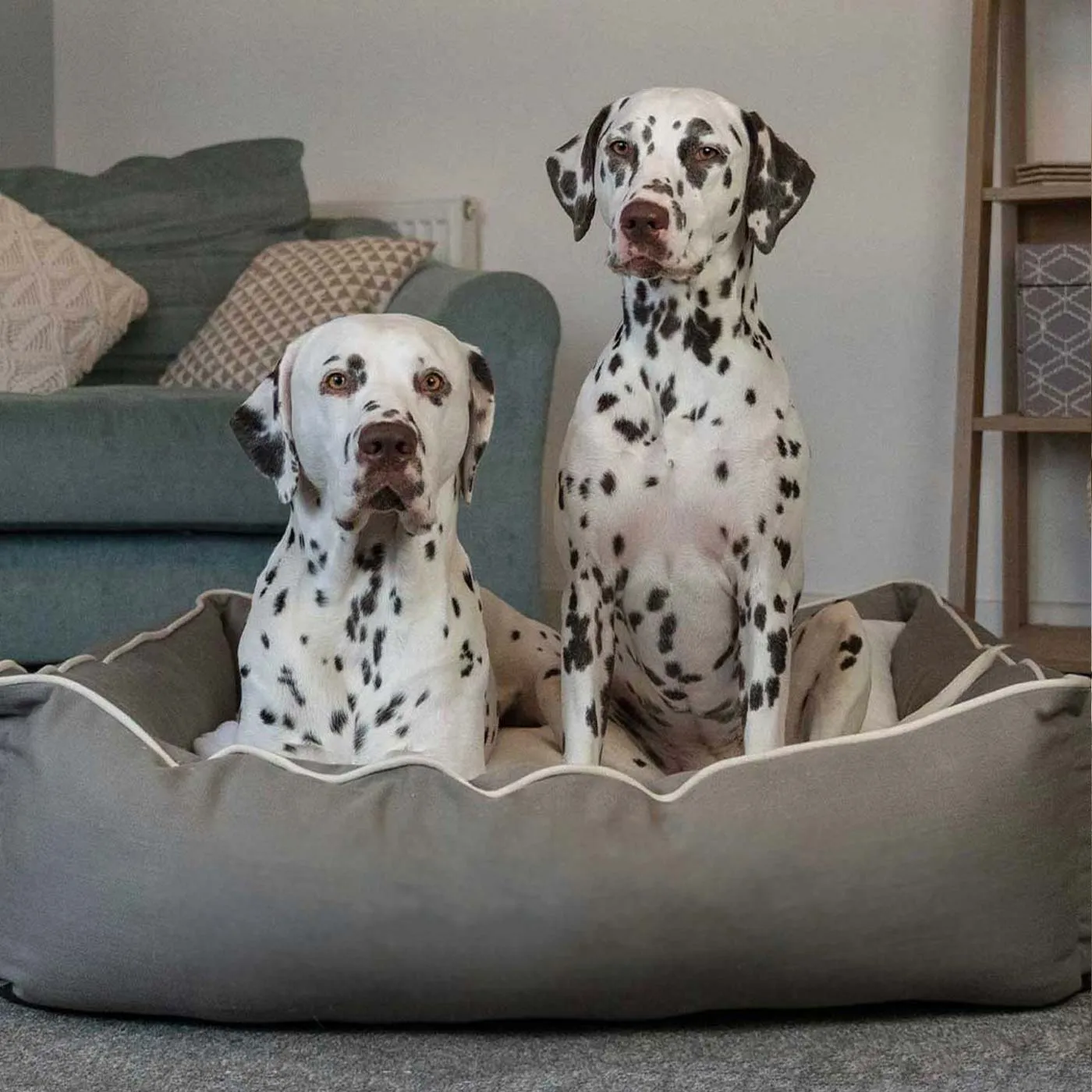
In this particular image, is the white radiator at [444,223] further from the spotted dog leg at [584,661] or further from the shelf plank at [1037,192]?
the spotted dog leg at [584,661]

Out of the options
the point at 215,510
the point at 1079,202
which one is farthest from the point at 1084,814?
the point at 1079,202

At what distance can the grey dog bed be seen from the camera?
6.27 ft

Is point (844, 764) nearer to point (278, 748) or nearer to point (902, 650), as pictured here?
point (278, 748)

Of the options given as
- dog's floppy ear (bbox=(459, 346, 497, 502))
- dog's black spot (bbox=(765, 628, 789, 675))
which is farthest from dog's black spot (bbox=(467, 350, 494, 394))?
dog's black spot (bbox=(765, 628, 789, 675))

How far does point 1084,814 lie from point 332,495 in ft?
3.43

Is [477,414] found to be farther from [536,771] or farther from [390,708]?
[536,771]

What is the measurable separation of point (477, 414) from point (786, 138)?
2807 millimetres

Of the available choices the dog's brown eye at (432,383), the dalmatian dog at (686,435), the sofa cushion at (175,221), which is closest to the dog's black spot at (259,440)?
the dog's brown eye at (432,383)

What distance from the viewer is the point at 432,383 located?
2.20 m

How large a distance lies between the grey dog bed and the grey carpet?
36 mm

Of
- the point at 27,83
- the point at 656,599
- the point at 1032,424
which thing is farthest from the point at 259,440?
→ the point at 27,83

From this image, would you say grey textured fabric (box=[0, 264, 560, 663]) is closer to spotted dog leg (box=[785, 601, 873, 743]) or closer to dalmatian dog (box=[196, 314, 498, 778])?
spotted dog leg (box=[785, 601, 873, 743])

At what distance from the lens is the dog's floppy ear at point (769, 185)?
2465mm

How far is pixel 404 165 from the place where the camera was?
17.8ft
